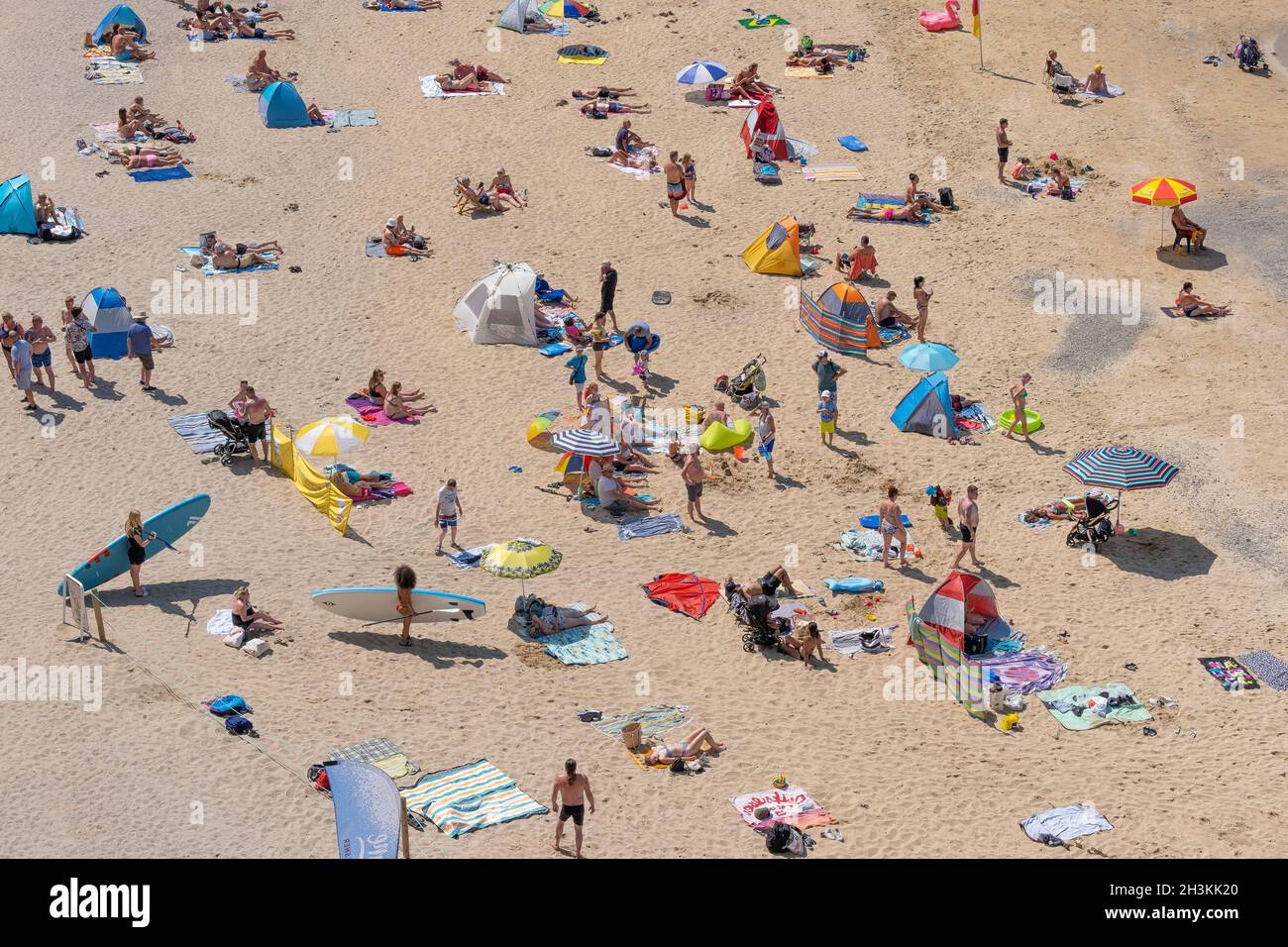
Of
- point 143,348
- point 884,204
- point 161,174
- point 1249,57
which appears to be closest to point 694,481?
point 143,348

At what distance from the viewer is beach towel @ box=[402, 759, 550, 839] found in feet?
54.4

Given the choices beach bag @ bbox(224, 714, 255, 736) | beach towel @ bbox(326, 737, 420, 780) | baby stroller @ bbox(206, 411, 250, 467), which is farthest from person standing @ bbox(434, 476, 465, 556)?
beach bag @ bbox(224, 714, 255, 736)

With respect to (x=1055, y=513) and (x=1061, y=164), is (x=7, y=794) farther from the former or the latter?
(x=1061, y=164)

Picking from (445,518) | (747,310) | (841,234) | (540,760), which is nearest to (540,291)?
(747,310)

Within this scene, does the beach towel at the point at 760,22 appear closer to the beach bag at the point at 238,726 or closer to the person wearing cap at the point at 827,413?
the person wearing cap at the point at 827,413

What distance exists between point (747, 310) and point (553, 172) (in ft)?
23.3

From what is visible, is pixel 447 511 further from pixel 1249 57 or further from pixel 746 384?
pixel 1249 57

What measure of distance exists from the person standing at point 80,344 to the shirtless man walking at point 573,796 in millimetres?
14297

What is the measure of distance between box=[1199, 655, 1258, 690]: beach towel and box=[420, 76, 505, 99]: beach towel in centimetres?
2364

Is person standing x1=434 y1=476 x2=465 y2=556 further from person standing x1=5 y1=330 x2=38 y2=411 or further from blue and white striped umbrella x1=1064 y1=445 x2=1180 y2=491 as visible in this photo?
blue and white striped umbrella x1=1064 y1=445 x2=1180 y2=491

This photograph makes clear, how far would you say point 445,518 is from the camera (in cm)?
2270

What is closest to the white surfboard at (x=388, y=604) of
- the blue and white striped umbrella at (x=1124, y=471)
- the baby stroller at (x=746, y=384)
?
the baby stroller at (x=746, y=384)

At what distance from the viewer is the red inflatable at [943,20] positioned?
135ft

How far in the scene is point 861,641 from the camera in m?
21.2
